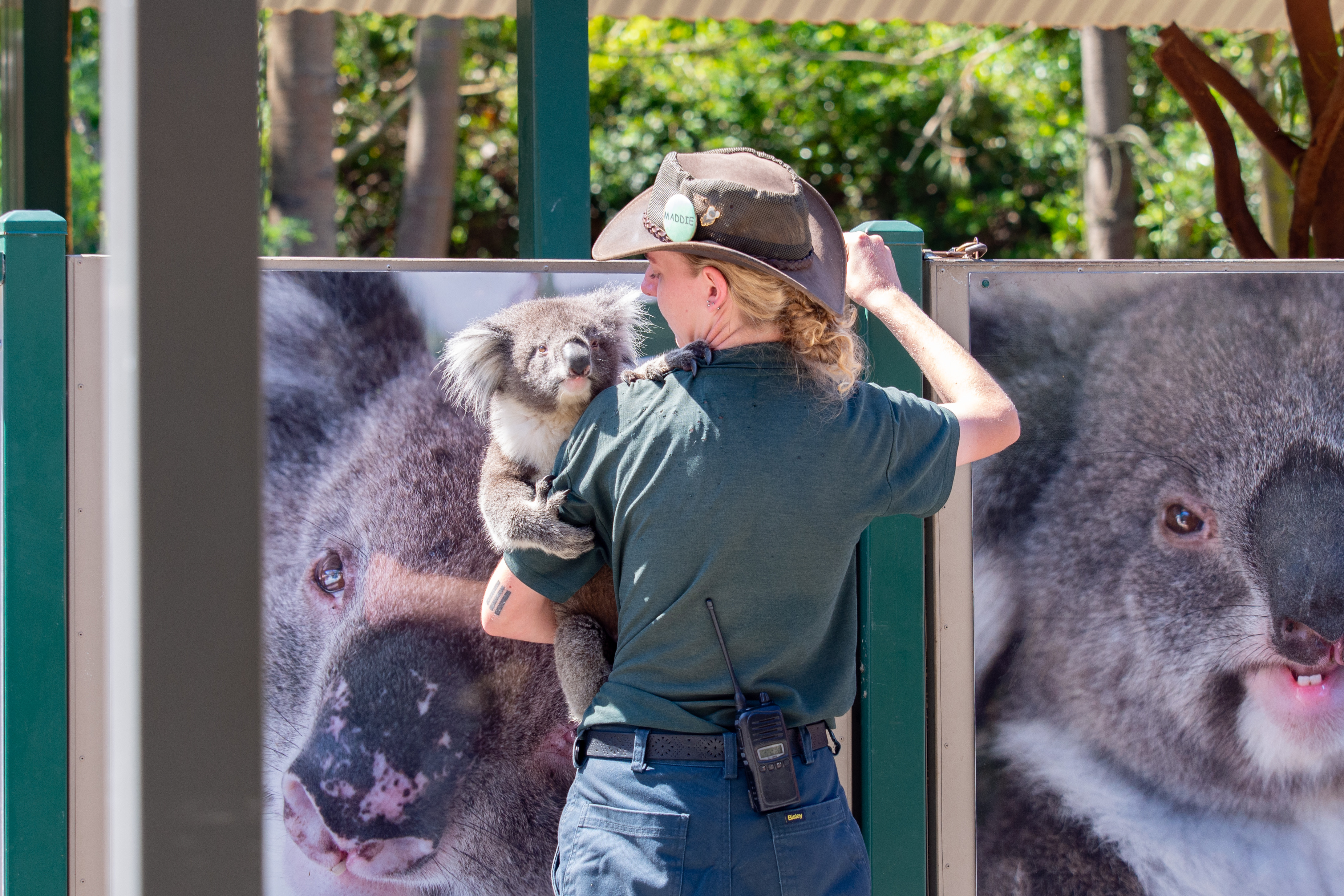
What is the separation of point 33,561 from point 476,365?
957mm

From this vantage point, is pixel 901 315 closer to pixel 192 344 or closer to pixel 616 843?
pixel 616 843

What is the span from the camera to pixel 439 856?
2463 mm

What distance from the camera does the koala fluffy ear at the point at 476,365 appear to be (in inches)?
90.7

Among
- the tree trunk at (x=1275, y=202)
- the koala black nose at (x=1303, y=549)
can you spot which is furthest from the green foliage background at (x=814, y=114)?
the koala black nose at (x=1303, y=549)

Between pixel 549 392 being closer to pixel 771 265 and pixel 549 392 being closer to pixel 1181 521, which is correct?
pixel 771 265

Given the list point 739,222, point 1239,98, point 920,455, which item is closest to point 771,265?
point 739,222

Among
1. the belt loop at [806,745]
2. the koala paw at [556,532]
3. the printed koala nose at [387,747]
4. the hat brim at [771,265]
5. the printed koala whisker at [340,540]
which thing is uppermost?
the hat brim at [771,265]

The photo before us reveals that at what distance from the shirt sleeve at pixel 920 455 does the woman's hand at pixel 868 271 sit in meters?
0.37

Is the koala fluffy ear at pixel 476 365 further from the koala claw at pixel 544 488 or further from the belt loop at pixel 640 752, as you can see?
the belt loop at pixel 640 752

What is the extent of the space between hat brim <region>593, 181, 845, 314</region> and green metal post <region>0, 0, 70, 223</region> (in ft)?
9.60

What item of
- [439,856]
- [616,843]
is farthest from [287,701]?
[616,843]

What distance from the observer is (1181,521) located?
8.63 feet

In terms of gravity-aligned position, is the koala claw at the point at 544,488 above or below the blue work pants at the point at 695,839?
above

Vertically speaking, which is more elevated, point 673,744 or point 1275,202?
point 1275,202
